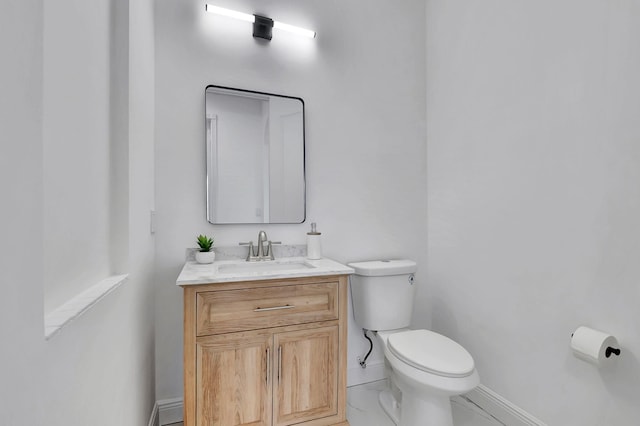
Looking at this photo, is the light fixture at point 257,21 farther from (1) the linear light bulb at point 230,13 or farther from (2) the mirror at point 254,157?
(2) the mirror at point 254,157

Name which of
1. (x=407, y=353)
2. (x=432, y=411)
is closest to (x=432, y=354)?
(x=407, y=353)

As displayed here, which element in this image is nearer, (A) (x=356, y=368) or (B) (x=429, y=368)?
(B) (x=429, y=368)

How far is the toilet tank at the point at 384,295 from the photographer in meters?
1.83

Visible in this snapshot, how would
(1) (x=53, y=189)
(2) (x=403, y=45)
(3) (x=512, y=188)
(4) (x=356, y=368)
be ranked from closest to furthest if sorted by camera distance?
(1) (x=53, y=189) → (3) (x=512, y=188) → (4) (x=356, y=368) → (2) (x=403, y=45)

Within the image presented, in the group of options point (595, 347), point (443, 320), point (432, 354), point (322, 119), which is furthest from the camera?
point (443, 320)

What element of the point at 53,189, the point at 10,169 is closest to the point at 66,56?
the point at 53,189

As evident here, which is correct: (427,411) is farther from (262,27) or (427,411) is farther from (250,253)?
(262,27)

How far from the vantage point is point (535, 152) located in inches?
60.3

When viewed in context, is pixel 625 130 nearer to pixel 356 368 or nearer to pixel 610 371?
pixel 610 371

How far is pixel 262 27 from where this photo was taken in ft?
5.94

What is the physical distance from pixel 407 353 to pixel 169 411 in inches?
51.1

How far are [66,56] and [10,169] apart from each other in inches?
18.0

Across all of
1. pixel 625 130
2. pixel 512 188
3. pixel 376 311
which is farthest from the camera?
pixel 376 311

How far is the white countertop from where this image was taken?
4.28 ft
